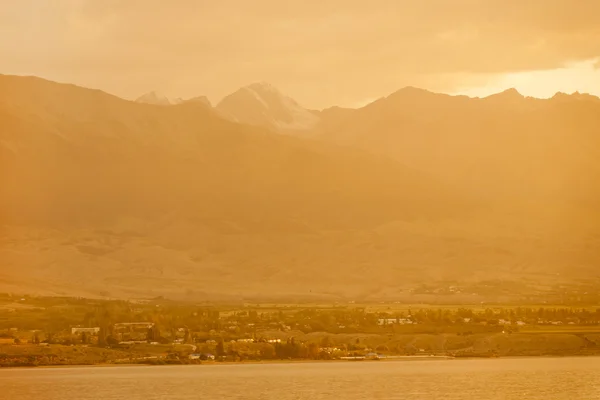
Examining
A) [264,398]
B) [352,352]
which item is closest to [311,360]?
[352,352]

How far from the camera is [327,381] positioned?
109812 mm

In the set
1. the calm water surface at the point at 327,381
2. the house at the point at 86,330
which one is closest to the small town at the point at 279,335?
the house at the point at 86,330

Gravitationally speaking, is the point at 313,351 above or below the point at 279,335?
below

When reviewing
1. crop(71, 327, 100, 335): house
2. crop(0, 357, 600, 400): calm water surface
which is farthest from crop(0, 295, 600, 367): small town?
crop(0, 357, 600, 400): calm water surface

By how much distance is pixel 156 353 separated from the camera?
132 metres

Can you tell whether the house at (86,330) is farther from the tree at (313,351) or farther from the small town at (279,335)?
the tree at (313,351)

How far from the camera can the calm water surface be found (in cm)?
9788

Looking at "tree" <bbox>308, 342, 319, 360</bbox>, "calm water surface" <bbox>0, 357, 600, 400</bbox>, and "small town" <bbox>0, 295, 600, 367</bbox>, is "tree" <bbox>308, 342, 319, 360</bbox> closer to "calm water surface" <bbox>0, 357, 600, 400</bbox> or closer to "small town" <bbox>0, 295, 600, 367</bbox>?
"small town" <bbox>0, 295, 600, 367</bbox>

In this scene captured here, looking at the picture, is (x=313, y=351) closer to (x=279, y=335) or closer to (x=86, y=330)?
(x=279, y=335)

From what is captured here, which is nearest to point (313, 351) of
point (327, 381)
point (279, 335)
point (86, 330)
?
point (279, 335)

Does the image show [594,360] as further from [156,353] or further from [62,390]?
[62,390]

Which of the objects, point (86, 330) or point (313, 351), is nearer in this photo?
point (313, 351)

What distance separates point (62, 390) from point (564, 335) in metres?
58.1

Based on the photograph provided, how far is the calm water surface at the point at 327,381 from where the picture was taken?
97875 mm
